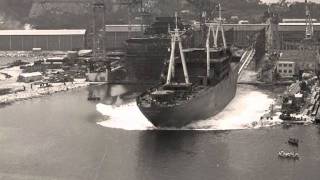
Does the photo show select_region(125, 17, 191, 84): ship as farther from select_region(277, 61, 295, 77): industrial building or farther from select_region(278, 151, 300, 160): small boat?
select_region(278, 151, 300, 160): small boat

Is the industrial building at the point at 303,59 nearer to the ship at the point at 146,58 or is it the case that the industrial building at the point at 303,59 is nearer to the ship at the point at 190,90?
the ship at the point at 190,90

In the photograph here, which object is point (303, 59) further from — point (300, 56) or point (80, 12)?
point (80, 12)

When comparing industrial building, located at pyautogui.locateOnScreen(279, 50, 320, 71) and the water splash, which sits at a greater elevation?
industrial building, located at pyautogui.locateOnScreen(279, 50, 320, 71)

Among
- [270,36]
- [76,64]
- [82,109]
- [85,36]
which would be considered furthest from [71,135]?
[85,36]

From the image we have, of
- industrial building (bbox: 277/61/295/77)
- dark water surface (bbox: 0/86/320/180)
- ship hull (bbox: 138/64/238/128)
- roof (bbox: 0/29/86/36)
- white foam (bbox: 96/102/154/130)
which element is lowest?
dark water surface (bbox: 0/86/320/180)

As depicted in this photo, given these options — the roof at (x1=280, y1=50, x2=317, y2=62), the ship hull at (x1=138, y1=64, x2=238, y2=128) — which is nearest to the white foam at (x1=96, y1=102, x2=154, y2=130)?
the ship hull at (x1=138, y1=64, x2=238, y2=128)

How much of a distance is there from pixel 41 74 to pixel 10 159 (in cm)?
2723

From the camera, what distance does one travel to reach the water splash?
99.4 feet

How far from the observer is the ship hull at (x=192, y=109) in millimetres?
29000

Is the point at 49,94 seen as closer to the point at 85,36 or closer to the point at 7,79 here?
the point at 7,79

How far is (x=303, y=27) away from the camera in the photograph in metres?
72.3

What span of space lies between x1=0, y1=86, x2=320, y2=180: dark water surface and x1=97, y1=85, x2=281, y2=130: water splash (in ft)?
3.04

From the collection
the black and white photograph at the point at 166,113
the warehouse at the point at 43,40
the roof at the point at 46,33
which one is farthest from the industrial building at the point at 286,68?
the roof at the point at 46,33

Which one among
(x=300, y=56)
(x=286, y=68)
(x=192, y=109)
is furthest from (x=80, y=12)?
(x=192, y=109)
